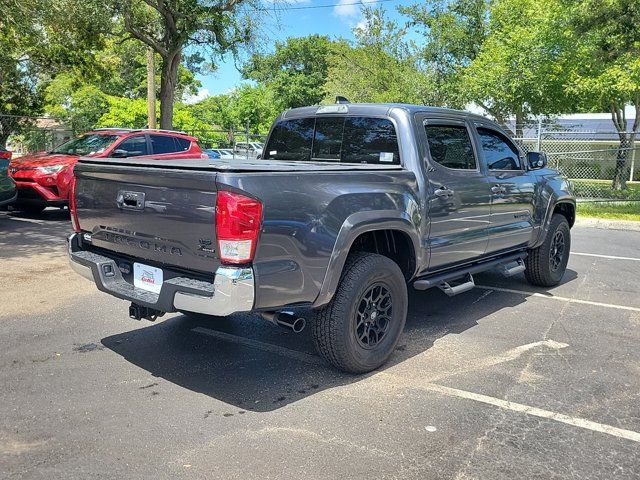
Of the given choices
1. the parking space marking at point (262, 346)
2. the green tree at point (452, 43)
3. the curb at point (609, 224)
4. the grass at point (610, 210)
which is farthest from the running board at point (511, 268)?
the green tree at point (452, 43)

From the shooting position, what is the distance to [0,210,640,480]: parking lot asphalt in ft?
10.3

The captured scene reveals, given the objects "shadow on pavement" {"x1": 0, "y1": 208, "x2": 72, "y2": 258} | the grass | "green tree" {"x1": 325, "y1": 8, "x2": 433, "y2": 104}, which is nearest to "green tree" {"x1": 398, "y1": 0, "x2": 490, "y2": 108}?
"green tree" {"x1": 325, "y1": 8, "x2": 433, "y2": 104}

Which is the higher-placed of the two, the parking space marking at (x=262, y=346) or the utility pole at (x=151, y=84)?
the utility pole at (x=151, y=84)

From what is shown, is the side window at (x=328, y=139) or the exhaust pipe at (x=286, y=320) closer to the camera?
the exhaust pipe at (x=286, y=320)

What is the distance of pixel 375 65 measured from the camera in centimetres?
3666

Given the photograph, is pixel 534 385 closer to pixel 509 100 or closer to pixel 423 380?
pixel 423 380

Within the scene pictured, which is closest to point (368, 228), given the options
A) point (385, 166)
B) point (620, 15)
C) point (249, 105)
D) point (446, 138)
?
point (385, 166)

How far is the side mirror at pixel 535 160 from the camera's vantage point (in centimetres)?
657

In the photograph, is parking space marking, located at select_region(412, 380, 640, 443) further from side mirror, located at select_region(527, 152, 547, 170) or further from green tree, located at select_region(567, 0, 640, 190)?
green tree, located at select_region(567, 0, 640, 190)

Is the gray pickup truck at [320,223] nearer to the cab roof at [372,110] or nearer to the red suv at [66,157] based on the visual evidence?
the cab roof at [372,110]

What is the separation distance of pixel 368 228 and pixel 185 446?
1876mm

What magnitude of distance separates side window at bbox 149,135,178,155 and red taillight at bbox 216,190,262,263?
368 inches

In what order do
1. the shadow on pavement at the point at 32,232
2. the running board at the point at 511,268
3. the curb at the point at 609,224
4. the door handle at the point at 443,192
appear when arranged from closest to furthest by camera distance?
the door handle at the point at 443,192 → the running board at the point at 511,268 → the shadow on pavement at the point at 32,232 → the curb at the point at 609,224

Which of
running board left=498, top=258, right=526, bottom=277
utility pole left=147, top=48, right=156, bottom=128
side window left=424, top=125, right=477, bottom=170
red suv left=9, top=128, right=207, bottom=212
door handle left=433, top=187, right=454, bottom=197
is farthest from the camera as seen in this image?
utility pole left=147, top=48, right=156, bottom=128
